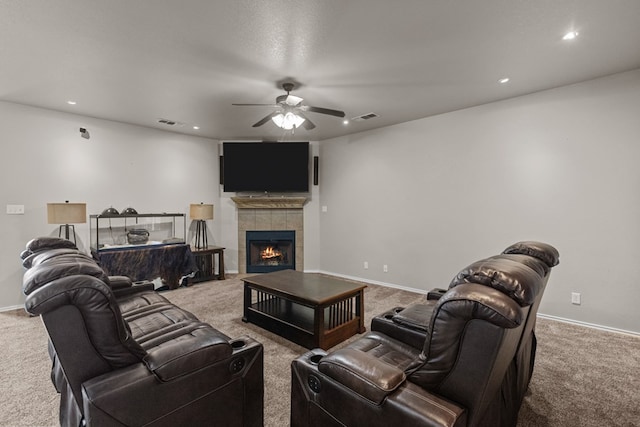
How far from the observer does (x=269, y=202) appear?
5.89 metres

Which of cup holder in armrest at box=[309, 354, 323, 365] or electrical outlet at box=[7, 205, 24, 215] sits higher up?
electrical outlet at box=[7, 205, 24, 215]

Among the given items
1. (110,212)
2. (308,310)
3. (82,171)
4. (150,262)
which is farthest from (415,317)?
(82,171)

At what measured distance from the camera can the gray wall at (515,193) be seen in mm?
3125

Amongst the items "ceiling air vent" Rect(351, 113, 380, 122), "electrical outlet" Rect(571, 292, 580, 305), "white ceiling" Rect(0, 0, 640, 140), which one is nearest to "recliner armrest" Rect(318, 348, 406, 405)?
"white ceiling" Rect(0, 0, 640, 140)

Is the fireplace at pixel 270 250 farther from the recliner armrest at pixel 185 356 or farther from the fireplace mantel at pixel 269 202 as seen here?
the recliner armrest at pixel 185 356

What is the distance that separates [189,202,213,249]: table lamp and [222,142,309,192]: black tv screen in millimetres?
804

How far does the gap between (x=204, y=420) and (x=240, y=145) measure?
5031mm

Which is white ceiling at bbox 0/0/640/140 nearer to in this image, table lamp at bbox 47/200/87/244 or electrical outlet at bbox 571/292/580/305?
table lamp at bbox 47/200/87/244

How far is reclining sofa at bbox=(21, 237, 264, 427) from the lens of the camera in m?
1.16

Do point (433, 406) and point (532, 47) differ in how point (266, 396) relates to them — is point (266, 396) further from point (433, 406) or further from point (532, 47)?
point (532, 47)

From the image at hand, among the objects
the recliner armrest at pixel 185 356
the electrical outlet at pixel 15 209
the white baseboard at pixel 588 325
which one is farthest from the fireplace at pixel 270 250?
the recliner armrest at pixel 185 356

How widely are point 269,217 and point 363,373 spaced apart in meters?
4.95

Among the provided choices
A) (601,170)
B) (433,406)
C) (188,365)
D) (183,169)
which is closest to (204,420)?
(188,365)

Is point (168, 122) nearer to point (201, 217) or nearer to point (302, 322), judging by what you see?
point (201, 217)
